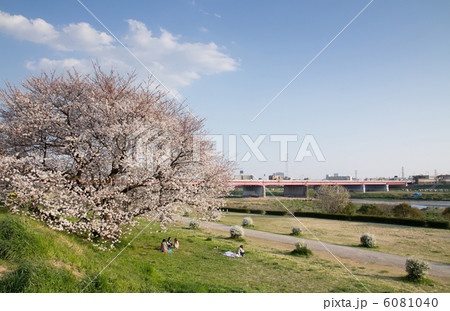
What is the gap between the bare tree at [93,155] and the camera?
11.9m

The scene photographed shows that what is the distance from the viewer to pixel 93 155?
1254cm

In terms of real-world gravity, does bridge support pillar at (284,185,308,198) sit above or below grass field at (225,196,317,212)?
above

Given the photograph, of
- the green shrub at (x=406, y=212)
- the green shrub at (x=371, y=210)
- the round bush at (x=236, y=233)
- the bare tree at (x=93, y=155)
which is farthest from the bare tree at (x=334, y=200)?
the bare tree at (x=93, y=155)

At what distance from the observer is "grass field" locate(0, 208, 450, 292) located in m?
7.27

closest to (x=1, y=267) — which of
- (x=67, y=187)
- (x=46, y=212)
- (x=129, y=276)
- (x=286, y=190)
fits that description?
(x=129, y=276)

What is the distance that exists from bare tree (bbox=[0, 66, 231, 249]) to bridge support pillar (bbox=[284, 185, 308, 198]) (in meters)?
81.8

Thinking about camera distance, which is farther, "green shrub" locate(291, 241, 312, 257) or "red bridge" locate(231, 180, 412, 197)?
"red bridge" locate(231, 180, 412, 197)

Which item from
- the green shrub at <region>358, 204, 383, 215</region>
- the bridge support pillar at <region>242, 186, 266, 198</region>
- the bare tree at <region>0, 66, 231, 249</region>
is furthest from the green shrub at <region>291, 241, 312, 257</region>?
the bridge support pillar at <region>242, 186, 266, 198</region>

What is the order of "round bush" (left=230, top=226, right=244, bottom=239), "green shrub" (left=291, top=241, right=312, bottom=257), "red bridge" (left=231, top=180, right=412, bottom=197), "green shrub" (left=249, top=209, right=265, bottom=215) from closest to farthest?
"green shrub" (left=291, top=241, right=312, bottom=257), "round bush" (left=230, top=226, right=244, bottom=239), "green shrub" (left=249, top=209, right=265, bottom=215), "red bridge" (left=231, top=180, right=412, bottom=197)

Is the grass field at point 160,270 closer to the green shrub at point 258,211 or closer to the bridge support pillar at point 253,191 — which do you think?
the green shrub at point 258,211

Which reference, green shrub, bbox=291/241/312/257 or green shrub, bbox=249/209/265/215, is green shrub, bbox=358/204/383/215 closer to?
green shrub, bbox=249/209/265/215

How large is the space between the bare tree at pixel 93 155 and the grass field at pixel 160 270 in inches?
53.6

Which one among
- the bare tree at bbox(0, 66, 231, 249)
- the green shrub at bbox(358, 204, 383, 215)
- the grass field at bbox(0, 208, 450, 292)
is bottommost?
the green shrub at bbox(358, 204, 383, 215)

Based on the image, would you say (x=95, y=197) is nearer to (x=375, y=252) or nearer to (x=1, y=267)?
(x=1, y=267)
